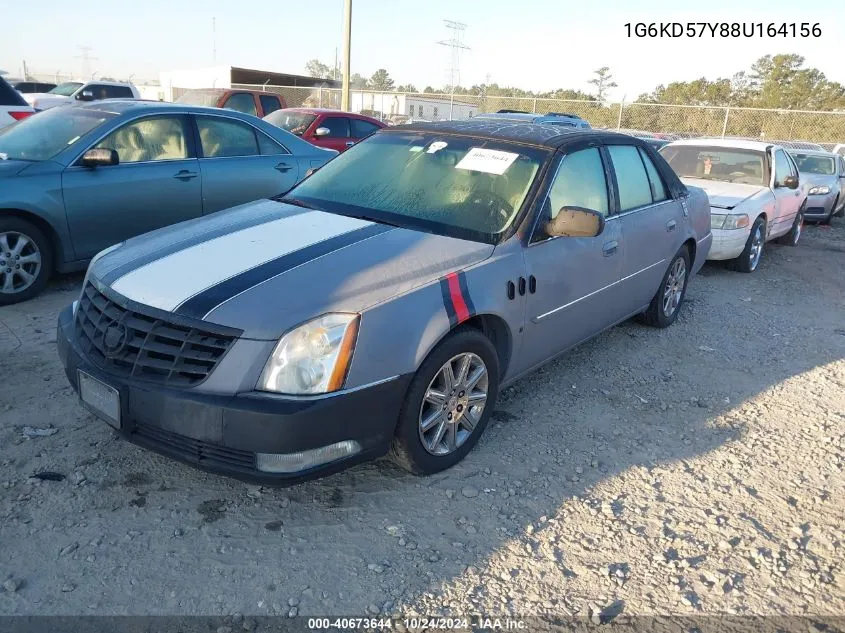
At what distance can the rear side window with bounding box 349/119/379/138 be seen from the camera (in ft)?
38.8

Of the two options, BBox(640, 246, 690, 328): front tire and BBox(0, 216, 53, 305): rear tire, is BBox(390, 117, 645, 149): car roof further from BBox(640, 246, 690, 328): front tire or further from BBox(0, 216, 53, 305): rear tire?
BBox(0, 216, 53, 305): rear tire

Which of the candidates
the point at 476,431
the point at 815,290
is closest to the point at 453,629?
the point at 476,431

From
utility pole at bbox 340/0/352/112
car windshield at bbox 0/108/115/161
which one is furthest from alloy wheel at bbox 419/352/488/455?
utility pole at bbox 340/0/352/112

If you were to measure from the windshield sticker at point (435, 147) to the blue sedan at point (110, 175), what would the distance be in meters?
1.87

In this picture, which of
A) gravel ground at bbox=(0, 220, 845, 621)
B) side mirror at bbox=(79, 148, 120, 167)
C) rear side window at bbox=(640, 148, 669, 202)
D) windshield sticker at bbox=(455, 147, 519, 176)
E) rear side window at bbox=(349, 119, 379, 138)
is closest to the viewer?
gravel ground at bbox=(0, 220, 845, 621)

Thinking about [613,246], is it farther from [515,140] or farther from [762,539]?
[762,539]

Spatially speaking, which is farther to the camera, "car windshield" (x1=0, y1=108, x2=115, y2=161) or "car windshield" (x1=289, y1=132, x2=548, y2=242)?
"car windshield" (x1=0, y1=108, x2=115, y2=161)

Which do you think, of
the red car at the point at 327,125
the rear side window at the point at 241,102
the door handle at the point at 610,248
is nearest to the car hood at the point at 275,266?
the door handle at the point at 610,248

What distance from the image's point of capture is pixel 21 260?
519cm

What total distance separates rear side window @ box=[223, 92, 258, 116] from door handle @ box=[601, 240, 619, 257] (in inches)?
439

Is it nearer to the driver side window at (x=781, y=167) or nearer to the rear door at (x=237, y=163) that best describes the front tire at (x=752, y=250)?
the driver side window at (x=781, y=167)

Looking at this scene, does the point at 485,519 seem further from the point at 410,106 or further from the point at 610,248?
the point at 410,106

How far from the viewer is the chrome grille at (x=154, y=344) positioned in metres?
2.61

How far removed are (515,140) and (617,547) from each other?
231 centimetres
